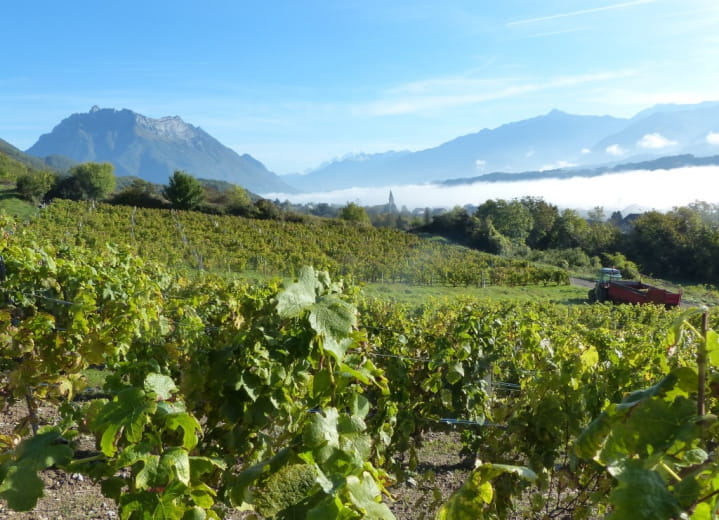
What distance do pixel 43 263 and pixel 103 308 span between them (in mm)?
944

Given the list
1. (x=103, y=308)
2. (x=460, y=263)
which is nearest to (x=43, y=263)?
(x=103, y=308)

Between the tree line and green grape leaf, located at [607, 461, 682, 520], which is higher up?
green grape leaf, located at [607, 461, 682, 520]

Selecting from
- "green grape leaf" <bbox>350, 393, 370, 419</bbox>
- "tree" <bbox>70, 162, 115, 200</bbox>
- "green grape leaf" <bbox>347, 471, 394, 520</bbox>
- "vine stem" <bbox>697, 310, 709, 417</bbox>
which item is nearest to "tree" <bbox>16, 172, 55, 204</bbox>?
"tree" <bbox>70, 162, 115, 200</bbox>

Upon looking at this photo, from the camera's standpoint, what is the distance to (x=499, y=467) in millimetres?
1223

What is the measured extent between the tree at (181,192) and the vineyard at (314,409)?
33.1 meters

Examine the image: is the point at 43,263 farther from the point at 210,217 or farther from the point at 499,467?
the point at 210,217

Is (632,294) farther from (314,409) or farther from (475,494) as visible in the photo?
(475,494)

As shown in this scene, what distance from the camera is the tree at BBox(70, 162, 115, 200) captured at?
47.4m

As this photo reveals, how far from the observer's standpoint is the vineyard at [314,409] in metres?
1.08

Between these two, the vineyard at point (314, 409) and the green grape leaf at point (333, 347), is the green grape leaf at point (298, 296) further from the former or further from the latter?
the green grape leaf at point (333, 347)

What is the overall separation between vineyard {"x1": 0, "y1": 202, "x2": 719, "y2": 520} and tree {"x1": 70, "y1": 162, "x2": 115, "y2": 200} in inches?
1806

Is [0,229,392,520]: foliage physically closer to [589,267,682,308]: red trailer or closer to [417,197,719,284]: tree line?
[589,267,682,308]: red trailer

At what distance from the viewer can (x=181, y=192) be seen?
37375mm

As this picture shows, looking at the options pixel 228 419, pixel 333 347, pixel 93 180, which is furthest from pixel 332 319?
pixel 93 180
